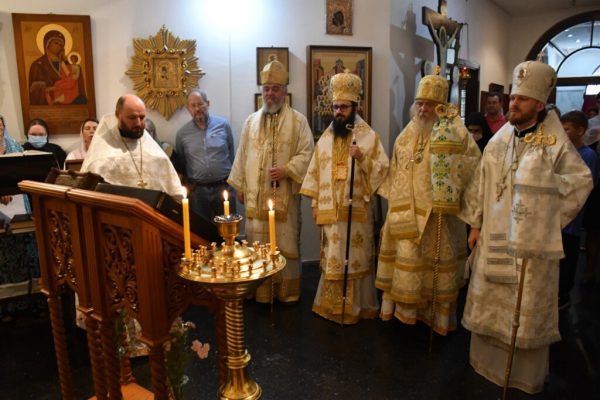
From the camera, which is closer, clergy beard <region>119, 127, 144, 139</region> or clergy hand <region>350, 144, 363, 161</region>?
clergy beard <region>119, 127, 144, 139</region>

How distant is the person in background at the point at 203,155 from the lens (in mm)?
4801

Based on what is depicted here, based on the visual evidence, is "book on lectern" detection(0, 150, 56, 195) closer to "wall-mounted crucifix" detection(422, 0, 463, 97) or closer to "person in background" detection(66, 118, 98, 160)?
"person in background" detection(66, 118, 98, 160)

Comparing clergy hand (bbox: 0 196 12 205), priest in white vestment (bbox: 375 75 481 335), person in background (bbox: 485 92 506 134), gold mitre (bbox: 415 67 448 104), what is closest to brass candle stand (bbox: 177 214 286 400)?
priest in white vestment (bbox: 375 75 481 335)

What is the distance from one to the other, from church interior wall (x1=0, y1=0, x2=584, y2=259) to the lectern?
9.96ft

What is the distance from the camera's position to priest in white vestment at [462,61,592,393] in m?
2.38

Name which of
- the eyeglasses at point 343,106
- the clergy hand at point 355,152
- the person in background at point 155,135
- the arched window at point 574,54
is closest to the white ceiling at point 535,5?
the arched window at point 574,54

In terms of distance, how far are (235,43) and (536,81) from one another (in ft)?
10.8

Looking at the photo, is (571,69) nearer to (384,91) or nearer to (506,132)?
(384,91)

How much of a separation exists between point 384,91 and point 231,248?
401 centimetres

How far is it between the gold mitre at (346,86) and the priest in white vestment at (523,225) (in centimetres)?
117

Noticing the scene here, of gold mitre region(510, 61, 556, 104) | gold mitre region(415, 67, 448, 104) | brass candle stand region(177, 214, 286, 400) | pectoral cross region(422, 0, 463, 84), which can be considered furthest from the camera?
pectoral cross region(422, 0, 463, 84)

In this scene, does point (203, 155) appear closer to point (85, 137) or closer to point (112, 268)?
point (85, 137)

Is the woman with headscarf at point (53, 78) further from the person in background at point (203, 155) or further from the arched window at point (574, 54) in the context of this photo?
the arched window at point (574, 54)

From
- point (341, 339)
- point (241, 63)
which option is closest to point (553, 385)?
point (341, 339)
